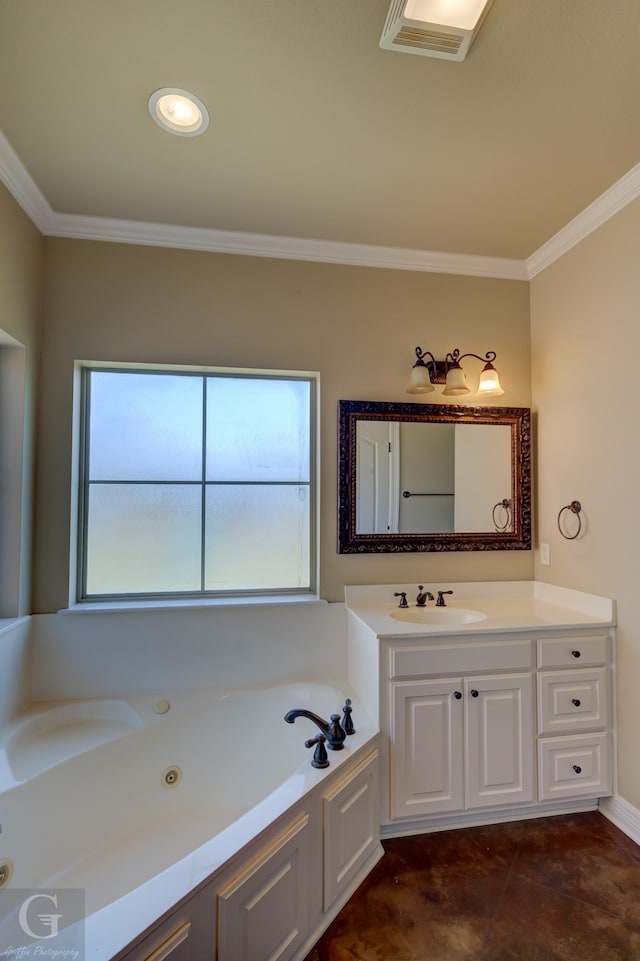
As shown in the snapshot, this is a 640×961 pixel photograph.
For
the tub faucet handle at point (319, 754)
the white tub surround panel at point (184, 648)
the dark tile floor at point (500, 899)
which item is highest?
the white tub surround panel at point (184, 648)

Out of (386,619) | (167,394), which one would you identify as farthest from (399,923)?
(167,394)

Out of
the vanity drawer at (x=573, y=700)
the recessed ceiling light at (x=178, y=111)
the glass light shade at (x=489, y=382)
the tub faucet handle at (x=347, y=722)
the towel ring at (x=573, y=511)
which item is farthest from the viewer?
the glass light shade at (x=489, y=382)

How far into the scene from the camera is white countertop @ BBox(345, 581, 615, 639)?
1.98m

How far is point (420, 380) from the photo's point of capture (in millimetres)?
2316

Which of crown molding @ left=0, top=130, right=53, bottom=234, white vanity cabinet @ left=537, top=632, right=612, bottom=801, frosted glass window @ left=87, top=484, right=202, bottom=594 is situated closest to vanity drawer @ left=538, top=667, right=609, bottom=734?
white vanity cabinet @ left=537, top=632, right=612, bottom=801

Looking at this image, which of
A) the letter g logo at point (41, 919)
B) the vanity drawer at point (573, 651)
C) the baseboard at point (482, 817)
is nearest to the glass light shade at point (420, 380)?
the vanity drawer at point (573, 651)

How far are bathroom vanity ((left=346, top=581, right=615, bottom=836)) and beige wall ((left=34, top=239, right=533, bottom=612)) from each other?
538mm

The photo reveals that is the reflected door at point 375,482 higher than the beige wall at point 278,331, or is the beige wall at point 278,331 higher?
the beige wall at point 278,331

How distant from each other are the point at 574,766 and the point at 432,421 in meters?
1.77

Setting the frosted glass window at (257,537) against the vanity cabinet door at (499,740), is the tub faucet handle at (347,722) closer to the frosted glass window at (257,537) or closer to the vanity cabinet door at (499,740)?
the vanity cabinet door at (499,740)

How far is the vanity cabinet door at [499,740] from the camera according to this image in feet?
6.30

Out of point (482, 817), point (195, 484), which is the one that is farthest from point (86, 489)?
point (482, 817)

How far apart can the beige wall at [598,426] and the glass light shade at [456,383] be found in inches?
21.3

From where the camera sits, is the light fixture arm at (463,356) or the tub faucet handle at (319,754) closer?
the tub faucet handle at (319,754)
